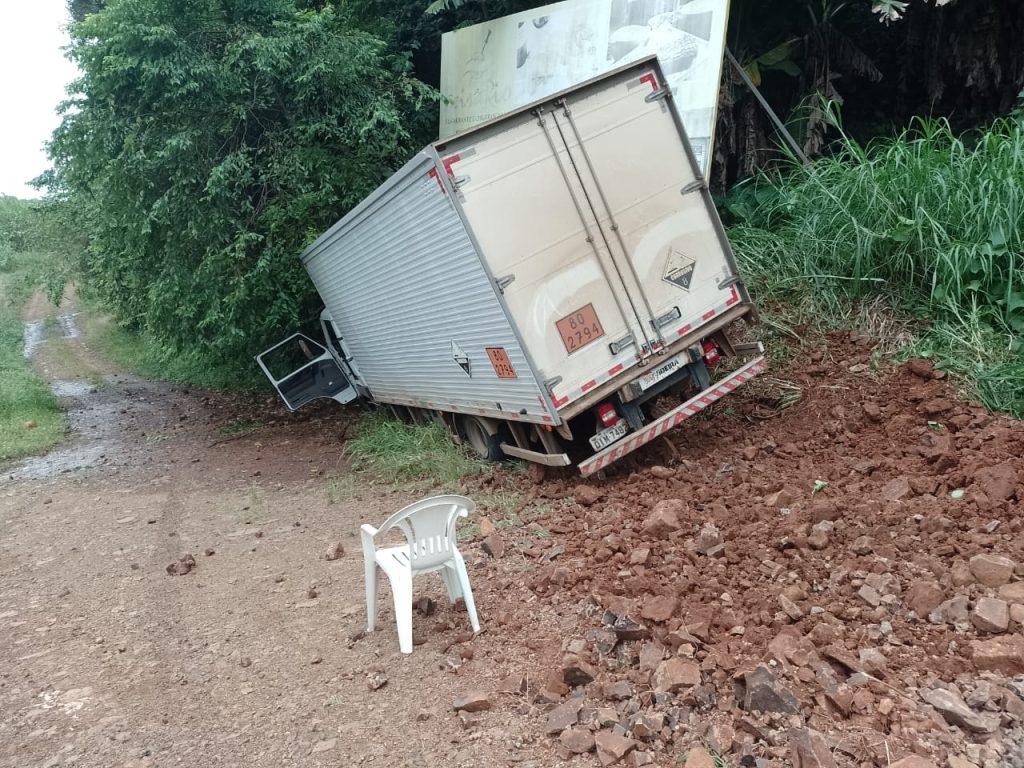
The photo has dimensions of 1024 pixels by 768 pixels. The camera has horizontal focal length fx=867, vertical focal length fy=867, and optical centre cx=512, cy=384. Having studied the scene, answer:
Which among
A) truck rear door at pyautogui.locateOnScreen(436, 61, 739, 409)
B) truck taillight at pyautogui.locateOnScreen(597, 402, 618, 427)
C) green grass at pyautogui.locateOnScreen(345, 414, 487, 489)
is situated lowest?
green grass at pyautogui.locateOnScreen(345, 414, 487, 489)

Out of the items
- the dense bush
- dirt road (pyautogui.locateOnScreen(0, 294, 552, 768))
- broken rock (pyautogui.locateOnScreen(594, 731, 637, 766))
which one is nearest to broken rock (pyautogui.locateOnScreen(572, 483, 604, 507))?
dirt road (pyautogui.locateOnScreen(0, 294, 552, 768))

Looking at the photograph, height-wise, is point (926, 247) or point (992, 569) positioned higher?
point (926, 247)

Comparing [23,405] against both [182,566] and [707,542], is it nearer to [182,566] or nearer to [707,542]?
[182,566]

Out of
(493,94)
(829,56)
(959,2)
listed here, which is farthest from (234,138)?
(959,2)

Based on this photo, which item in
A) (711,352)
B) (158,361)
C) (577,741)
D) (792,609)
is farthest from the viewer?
(158,361)

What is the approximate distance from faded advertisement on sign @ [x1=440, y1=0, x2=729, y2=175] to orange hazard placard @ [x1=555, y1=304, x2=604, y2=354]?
103 inches

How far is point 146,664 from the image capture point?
5711 mm

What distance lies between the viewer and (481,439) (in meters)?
9.57

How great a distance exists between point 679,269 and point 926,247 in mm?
2394

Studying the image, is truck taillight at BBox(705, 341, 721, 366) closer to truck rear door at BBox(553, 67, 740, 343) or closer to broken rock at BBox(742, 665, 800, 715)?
truck rear door at BBox(553, 67, 740, 343)

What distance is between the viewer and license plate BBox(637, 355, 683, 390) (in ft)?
24.4

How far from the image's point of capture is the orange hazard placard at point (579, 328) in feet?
23.3

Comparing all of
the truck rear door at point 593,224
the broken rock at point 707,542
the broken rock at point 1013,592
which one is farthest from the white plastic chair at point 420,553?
the broken rock at point 1013,592

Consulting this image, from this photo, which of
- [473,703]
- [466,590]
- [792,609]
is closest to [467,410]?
[466,590]
